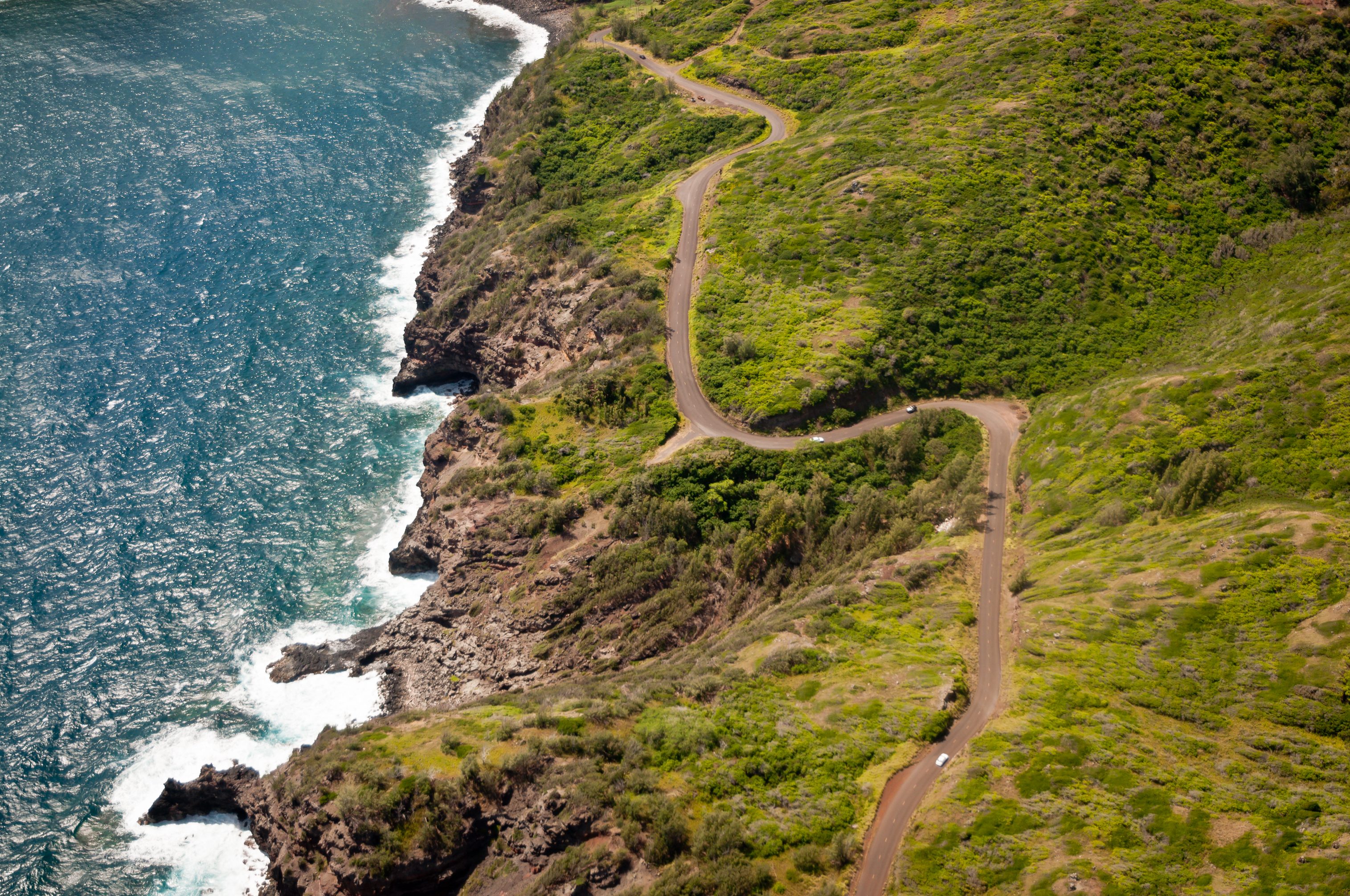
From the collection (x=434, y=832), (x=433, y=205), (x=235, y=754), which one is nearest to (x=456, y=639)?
(x=235, y=754)

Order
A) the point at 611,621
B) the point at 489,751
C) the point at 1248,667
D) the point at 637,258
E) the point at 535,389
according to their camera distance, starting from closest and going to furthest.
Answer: the point at 1248,667 < the point at 489,751 < the point at 611,621 < the point at 535,389 < the point at 637,258

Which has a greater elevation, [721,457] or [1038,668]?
Result: [721,457]

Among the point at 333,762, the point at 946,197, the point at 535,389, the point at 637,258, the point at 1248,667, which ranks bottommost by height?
the point at 333,762

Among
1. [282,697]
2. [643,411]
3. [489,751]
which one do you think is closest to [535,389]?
[643,411]

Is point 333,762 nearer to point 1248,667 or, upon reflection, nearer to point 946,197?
point 1248,667

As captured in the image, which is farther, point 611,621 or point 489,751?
point 611,621

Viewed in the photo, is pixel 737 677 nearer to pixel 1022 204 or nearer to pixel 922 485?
pixel 922 485

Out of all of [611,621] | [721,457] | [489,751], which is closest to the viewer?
[489,751]
